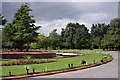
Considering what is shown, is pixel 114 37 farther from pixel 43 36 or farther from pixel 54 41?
pixel 43 36

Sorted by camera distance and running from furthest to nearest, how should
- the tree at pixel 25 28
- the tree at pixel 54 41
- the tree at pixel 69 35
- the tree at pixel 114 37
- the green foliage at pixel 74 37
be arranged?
the tree at pixel 69 35 → the green foliage at pixel 74 37 → the tree at pixel 54 41 → the tree at pixel 114 37 → the tree at pixel 25 28

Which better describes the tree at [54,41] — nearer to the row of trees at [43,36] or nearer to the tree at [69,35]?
the row of trees at [43,36]

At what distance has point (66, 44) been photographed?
79938 mm

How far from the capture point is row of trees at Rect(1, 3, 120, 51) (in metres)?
40.4

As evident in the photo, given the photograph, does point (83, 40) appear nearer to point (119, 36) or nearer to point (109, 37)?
point (109, 37)

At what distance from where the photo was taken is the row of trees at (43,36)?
4041cm

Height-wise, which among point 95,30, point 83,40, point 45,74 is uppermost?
point 95,30

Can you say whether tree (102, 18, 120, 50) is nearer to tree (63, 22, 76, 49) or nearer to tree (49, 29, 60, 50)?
tree (63, 22, 76, 49)

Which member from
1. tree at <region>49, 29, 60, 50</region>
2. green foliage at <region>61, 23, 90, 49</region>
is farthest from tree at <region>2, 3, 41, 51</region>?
green foliage at <region>61, 23, 90, 49</region>

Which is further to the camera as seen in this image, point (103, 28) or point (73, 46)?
point (103, 28)

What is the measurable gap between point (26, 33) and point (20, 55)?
47.2 ft

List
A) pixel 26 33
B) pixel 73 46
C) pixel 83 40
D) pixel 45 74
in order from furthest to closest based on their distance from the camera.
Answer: pixel 73 46, pixel 83 40, pixel 26 33, pixel 45 74

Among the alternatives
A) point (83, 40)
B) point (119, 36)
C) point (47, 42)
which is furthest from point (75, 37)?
point (119, 36)

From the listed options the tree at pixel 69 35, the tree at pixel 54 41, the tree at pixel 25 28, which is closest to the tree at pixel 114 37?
the tree at pixel 69 35
